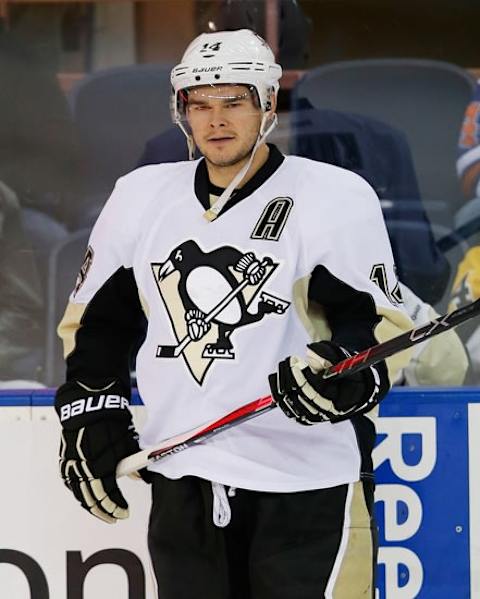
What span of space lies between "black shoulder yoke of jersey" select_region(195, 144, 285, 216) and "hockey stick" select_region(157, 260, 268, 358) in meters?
0.13

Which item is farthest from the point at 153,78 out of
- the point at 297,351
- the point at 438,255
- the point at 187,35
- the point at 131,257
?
the point at 297,351

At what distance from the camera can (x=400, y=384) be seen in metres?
2.72

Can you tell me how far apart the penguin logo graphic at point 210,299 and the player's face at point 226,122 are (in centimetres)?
16

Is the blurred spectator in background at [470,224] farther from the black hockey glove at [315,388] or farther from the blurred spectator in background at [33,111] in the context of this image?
the blurred spectator in background at [33,111]

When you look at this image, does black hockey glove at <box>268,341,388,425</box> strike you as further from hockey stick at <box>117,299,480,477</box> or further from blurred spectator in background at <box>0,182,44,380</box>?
blurred spectator in background at <box>0,182,44,380</box>

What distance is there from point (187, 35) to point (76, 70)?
28 cm

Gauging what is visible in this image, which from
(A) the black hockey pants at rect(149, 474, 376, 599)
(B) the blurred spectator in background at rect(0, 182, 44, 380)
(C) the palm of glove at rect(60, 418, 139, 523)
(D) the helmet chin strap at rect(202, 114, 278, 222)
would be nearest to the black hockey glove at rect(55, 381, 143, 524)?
(C) the palm of glove at rect(60, 418, 139, 523)

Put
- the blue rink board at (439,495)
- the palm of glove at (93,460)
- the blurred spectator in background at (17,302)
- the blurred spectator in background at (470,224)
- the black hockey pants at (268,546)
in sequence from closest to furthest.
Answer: the black hockey pants at (268,546)
the palm of glove at (93,460)
the blue rink board at (439,495)
the blurred spectator in background at (470,224)
the blurred spectator in background at (17,302)

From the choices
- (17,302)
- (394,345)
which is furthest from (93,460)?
(17,302)

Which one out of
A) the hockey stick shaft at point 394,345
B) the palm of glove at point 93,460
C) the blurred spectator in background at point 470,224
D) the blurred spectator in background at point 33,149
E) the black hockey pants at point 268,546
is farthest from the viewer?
the blurred spectator in background at point 33,149

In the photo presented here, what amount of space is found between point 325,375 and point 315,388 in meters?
0.02

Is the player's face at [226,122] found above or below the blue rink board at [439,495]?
above

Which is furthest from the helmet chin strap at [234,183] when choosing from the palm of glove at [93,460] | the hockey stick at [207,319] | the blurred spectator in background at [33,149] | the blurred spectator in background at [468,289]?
the blurred spectator in background at [33,149]

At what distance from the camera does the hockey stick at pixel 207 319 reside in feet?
6.88
